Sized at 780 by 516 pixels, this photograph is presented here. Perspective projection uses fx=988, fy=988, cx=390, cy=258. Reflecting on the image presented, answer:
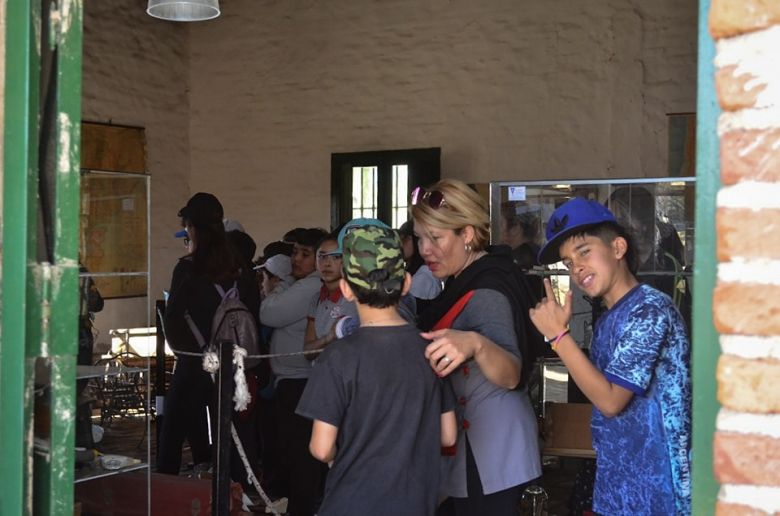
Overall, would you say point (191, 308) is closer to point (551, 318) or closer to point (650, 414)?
point (551, 318)

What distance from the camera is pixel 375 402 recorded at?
255 centimetres

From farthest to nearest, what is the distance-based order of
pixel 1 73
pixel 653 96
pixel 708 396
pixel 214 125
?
pixel 214 125, pixel 653 96, pixel 1 73, pixel 708 396

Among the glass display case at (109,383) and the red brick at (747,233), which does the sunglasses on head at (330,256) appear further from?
the red brick at (747,233)

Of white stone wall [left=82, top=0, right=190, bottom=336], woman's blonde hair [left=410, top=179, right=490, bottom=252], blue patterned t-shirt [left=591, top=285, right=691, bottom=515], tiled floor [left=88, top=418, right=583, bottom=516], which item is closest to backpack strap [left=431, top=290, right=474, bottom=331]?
woman's blonde hair [left=410, top=179, right=490, bottom=252]

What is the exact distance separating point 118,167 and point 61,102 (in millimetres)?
9599

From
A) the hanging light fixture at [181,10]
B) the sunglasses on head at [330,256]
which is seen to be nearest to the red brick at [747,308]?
the sunglasses on head at [330,256]

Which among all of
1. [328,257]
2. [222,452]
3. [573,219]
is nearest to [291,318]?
[328,257]

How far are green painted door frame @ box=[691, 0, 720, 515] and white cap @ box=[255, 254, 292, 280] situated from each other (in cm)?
524

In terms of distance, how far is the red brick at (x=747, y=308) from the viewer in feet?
4.89

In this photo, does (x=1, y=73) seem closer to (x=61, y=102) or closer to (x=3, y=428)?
(x=61, y=102)

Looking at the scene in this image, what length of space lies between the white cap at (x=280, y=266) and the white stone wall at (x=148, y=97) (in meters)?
5.02

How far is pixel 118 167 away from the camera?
449 inches

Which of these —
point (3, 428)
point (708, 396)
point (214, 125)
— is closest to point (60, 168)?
point (3, 428)

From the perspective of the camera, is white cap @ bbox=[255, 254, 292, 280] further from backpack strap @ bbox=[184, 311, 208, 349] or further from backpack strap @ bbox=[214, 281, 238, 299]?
backpack strap @ bbox=[184, 311, 208, 349]
